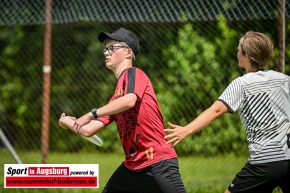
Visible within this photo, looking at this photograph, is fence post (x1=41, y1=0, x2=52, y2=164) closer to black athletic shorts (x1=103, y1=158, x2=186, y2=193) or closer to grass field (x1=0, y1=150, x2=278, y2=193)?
grass field (x1=0, y1=150, x2=278, y2=193)

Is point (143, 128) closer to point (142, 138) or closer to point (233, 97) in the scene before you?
point (142, 138)

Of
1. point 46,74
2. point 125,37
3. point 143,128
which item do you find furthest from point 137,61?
→ point 143,128

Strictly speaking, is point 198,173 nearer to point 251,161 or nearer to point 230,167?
point 230,167

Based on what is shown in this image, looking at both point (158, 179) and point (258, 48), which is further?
point (158, 179)

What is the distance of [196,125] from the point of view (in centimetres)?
430

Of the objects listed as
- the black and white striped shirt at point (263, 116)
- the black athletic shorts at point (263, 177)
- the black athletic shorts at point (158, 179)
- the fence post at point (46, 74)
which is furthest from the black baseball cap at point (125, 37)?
the fence post at point (46, 74)

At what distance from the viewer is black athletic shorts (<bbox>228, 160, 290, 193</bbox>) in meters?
4.48

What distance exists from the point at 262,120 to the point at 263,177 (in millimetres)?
342

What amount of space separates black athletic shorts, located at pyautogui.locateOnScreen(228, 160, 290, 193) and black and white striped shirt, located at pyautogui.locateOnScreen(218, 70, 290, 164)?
37 millimetres

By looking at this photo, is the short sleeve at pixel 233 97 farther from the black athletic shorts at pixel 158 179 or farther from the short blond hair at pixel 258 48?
the black athletic shorts at pixel 158 179

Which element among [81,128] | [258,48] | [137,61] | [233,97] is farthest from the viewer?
[137,61]

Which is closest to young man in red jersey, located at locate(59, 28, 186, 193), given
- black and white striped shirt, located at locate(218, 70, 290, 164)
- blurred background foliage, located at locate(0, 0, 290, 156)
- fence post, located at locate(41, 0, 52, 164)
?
black and white striped shirt, located at locate(218, 70, 290, 164)

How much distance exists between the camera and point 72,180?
8.01 m

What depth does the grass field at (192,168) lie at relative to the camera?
819 cm
